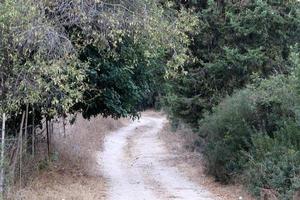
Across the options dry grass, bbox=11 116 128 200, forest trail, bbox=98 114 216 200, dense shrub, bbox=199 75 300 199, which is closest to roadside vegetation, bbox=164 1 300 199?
dense shrub, bbox=199 75 300 199

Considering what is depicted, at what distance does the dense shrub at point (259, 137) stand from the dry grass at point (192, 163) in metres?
0.48

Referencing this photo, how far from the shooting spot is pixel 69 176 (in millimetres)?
17844

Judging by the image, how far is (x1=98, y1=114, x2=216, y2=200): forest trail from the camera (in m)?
15.7

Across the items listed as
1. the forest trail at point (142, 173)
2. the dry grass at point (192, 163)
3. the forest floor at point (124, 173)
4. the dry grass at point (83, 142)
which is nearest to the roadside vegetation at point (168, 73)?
the dry grass at point (192, 163)

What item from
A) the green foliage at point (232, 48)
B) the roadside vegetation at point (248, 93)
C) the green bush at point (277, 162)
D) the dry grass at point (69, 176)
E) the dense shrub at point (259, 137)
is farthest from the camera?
the green foliage at point (232, 48)

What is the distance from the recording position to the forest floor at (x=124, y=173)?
15195 millimetres

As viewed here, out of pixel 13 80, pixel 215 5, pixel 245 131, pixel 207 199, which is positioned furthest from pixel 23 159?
pixel 215 5

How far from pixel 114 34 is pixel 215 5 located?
738 centimetres

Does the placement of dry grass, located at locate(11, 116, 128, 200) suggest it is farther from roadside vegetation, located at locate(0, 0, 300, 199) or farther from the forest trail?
roadside vegetation, located at locate(0, 0, 300, 199)

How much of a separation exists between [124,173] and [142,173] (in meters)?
0.69

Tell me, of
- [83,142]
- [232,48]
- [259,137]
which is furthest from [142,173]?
[83,142]

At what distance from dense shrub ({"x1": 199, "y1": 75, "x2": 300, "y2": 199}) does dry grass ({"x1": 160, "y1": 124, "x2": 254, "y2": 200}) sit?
0.48 m

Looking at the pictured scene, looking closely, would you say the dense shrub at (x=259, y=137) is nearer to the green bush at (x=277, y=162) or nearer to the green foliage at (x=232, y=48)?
the green bush at (x=277, y=162)

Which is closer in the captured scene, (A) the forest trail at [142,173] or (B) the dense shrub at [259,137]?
(B) the dense shrub at [259,137]
